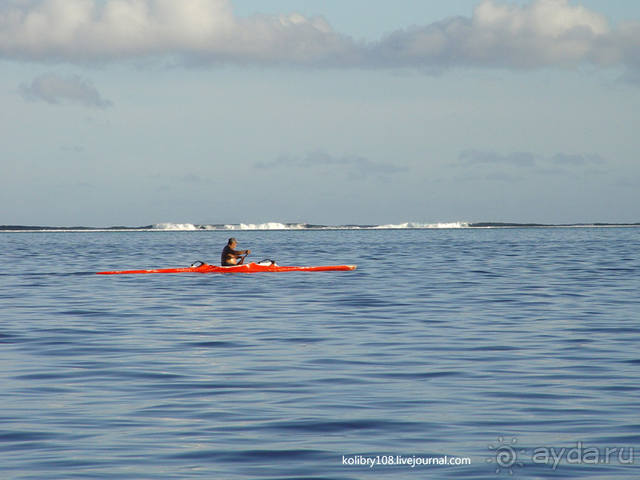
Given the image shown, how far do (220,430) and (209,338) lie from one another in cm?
848

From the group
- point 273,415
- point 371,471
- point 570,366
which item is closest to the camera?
point 371,471

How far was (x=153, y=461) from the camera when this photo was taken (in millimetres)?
9438

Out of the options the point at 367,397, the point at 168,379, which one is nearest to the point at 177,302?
the point at 168,379

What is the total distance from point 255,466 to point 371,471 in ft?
3.56

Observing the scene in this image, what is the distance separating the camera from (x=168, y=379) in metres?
14.0

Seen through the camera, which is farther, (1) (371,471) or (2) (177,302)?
(2) (177,302)

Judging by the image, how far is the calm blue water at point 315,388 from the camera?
9.51 meters

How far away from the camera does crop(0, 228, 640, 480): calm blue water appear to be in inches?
374

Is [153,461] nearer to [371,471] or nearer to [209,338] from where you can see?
[371,471]

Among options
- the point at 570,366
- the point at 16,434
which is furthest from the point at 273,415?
the point at 570,366

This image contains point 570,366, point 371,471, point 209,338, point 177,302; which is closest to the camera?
point 371,471

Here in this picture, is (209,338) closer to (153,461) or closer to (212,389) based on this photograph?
(212,389)

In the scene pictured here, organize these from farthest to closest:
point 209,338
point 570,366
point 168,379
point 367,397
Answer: point 209,338, point 570,366, point 168,379, point 367,397

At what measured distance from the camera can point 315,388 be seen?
13188 mm
